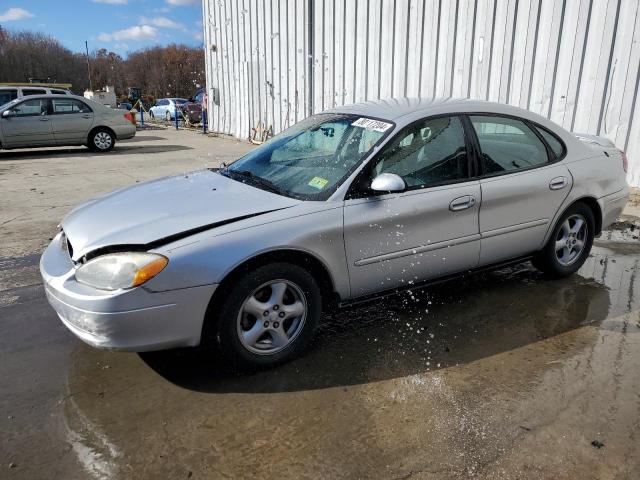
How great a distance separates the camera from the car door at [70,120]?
12824 mm

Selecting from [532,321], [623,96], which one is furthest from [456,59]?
[532,321]

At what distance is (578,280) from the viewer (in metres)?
4.49

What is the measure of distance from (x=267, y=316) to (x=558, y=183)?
2.62 m

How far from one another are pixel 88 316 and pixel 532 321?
2955mm

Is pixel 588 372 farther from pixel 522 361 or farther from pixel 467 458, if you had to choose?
pixel 467 458

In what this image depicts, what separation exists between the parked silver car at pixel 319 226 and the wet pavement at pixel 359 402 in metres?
0.34

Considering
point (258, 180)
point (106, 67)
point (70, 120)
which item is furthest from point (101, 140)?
point (106, 67)

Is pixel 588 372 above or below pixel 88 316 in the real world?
below

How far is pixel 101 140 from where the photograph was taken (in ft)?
45.2

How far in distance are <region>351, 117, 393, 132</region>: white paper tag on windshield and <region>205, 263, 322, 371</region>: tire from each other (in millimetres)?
1156

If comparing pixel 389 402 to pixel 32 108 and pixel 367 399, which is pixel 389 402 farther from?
pixel 32 108

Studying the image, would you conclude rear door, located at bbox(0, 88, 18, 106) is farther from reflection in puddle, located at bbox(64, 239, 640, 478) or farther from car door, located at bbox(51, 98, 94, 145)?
reflection in puddle, located at bbox(64, 239, 640, 478)

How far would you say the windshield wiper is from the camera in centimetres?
326

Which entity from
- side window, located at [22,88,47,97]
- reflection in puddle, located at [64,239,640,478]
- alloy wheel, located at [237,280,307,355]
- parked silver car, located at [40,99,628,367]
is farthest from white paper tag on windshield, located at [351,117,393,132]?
side window, located at [22,88,47,97]
